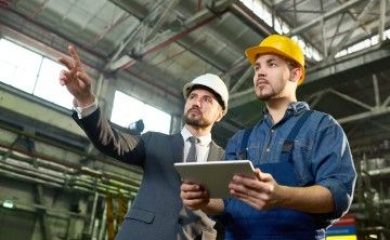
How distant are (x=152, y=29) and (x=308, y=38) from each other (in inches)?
173

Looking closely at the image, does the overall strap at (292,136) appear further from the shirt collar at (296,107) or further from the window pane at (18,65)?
the window pane at (18,65)

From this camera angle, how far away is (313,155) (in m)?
1.66

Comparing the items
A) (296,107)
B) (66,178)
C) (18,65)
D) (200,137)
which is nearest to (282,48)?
(296,107)

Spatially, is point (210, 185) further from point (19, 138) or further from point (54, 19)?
point (54, 19)

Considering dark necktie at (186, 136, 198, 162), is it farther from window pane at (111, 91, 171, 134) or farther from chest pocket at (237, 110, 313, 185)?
window pane at (111, 91, 171, 134)

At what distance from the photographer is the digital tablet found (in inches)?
53.0

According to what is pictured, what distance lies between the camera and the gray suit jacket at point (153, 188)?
2.30 m

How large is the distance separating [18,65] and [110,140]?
22.5 ft

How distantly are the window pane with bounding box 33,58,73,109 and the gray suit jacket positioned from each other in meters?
6.39

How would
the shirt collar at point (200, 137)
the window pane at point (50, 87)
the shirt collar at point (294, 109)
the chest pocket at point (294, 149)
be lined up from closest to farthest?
the chest pocket at point (294, 149) < the shirt collar at point (294, 109) < the shirt collar at point (200, 137) < the window pane at point (50, 87)

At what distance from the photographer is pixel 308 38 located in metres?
10.5

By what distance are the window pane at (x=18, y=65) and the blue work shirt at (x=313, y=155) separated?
24.1 feet

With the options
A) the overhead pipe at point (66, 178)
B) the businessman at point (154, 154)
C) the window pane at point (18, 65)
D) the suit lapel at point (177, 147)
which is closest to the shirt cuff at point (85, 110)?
the businessman at point (154, 154)

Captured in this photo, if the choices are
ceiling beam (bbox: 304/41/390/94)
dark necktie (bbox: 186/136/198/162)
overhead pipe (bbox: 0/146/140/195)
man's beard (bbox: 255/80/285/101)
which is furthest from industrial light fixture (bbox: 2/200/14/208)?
man's beard (bbox: 255/80/285/101)
